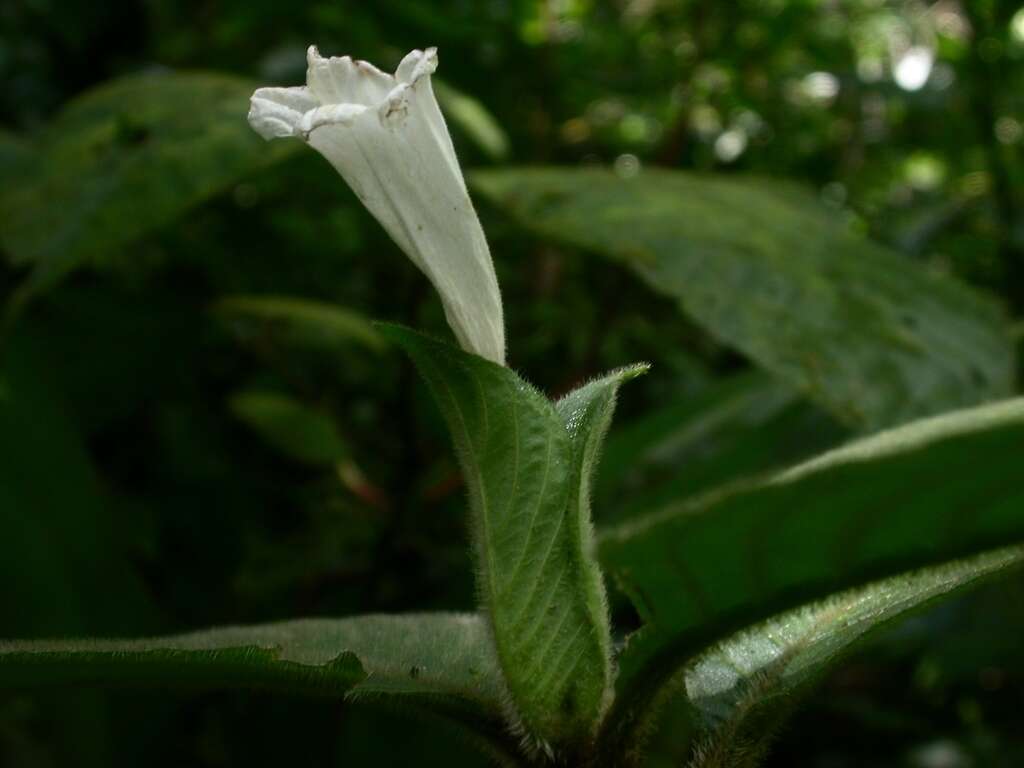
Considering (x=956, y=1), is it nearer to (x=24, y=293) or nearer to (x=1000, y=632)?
(x=1000, y=632)

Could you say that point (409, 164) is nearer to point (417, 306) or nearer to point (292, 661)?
point (292, 661)

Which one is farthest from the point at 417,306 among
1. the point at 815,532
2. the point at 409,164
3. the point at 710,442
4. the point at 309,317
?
the point at 815,532

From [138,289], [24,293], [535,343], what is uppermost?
[24,293]

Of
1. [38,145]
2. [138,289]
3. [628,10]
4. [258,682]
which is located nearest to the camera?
[258,682]

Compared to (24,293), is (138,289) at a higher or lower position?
lower

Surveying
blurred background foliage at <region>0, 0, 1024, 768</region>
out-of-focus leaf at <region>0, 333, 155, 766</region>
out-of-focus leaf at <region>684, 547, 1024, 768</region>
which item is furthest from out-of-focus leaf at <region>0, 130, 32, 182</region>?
out-of-focus leaf at <region>684, 547, 1024, 768</region>

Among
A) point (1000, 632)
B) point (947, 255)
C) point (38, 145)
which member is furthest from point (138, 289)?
point (947, 255)
